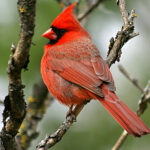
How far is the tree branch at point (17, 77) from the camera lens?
90.4 inches

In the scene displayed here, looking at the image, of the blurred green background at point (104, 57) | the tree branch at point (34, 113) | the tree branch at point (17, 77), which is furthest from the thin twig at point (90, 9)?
the tree branch at point (17, 77)

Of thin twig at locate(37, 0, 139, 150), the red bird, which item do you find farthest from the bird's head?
thin twig at locate(37, 0, 139, 150)

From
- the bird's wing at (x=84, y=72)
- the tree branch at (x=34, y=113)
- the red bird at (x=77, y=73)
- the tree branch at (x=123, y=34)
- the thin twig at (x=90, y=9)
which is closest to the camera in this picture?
the red bird at (x=77, y=73)

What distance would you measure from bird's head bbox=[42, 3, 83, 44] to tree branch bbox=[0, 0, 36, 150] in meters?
1.62

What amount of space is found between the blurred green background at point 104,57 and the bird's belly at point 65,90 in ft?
3.78

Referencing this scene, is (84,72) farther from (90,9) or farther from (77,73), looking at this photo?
(90,9)

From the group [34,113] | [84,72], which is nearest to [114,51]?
[84,72]

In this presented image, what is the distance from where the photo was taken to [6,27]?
530 centimetres

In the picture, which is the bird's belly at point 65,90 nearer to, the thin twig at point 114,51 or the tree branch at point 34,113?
the thin twig at point 114,51

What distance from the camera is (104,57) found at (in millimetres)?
5391

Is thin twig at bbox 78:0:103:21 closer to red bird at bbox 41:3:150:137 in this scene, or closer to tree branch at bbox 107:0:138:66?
red bird at bbox 41:3:150:137

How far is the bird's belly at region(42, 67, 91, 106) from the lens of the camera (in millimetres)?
3549

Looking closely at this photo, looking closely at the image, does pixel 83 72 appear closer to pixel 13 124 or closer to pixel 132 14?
pixel 132 14

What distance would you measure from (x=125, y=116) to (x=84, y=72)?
2.44 feet
